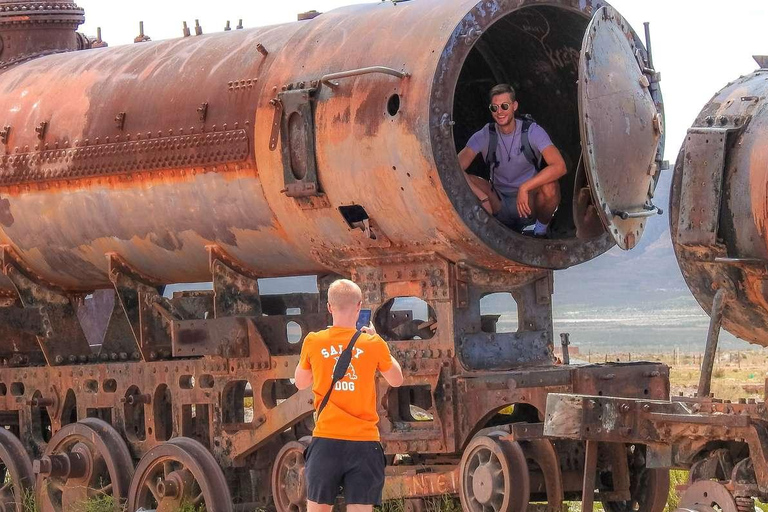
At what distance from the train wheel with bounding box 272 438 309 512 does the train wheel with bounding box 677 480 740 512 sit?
3341 mm

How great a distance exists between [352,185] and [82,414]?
3.83m

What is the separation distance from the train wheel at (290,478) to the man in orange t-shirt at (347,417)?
2915 mm

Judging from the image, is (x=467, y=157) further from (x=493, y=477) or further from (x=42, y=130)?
(x=42, y=130)

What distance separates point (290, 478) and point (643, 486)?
2524mm

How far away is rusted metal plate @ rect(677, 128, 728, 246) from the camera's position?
8.62 m

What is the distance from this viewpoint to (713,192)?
8.63 meters

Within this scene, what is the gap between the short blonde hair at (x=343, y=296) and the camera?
7930mm

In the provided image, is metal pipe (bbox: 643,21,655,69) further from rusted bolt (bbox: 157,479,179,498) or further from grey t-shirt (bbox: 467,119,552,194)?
rusted bolt (bbox: 157,479,179,498)

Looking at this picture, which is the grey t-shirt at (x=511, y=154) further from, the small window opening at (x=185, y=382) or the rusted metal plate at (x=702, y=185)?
the small window opening at (x=185, y=382)

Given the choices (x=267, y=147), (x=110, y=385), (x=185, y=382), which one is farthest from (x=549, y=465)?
(x=110, y=385)

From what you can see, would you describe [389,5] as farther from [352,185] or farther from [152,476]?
[152,476]

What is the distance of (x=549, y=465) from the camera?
9938 mm

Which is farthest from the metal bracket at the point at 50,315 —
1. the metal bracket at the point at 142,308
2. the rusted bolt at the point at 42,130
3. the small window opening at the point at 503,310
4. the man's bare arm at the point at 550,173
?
the small window opening at the point at 503,310

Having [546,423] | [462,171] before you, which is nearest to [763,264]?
[546,423]
